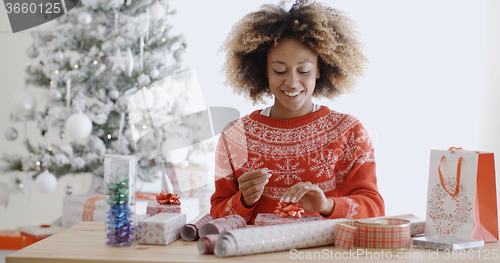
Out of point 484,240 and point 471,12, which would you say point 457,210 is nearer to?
point 484,240

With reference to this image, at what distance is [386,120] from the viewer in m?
3.11

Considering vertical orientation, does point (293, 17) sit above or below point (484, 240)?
above

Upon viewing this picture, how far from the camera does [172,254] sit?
949 millimetres

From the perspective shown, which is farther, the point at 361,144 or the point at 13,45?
A: the point at 13,45

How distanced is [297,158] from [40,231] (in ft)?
7.98

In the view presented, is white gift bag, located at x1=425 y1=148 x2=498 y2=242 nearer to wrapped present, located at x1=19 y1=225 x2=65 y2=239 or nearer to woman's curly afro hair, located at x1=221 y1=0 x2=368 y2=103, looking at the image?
woman's curly afro hair, located at x1=221 y1=0 x2=368 y2=103

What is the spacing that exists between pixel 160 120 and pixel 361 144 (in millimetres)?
2108

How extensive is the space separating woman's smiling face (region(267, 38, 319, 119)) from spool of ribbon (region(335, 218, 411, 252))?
0.63m

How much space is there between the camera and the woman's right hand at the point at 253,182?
1.26 metres

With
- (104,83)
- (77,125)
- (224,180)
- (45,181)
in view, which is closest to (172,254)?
(224,180)

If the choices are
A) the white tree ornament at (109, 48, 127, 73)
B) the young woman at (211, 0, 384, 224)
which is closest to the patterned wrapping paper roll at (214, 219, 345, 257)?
the young woman at (211, 0, 384, 224)

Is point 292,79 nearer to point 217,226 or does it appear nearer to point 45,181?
point 217,226

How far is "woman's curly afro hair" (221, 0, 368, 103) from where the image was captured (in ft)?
5.13

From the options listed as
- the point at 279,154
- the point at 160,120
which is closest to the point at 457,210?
the point at 279,154
